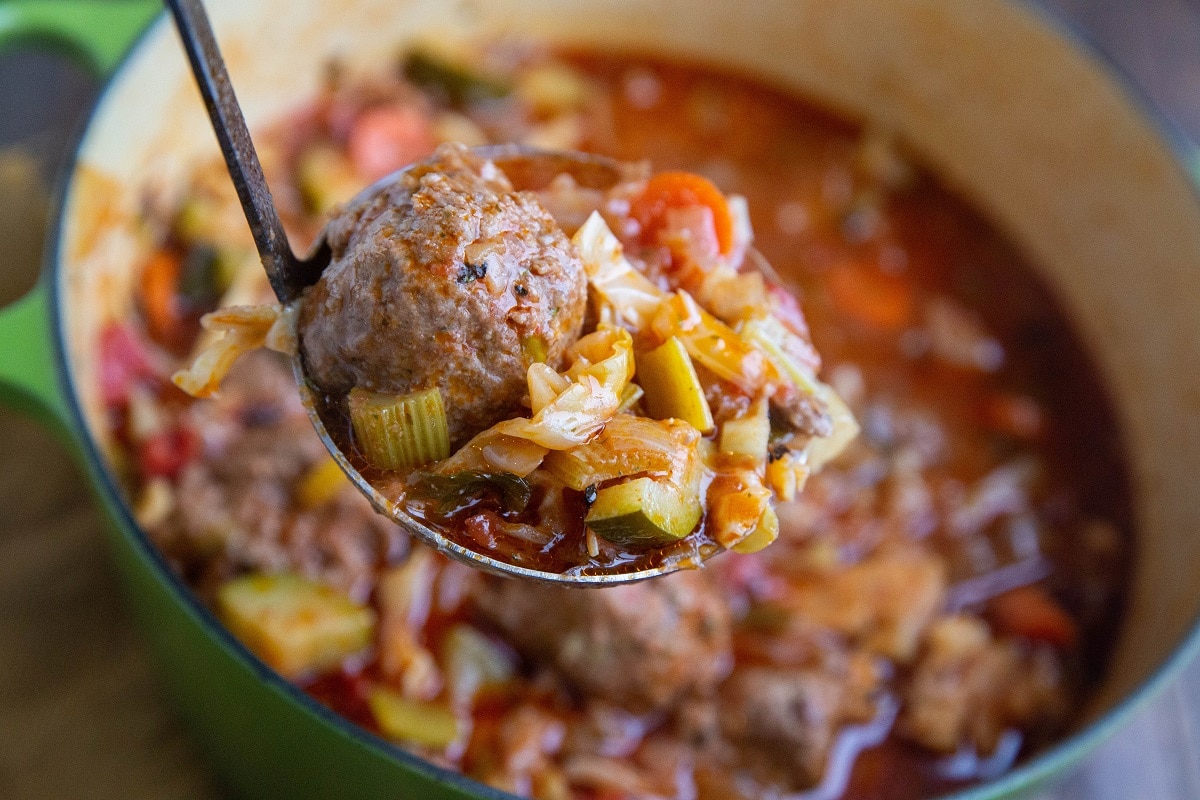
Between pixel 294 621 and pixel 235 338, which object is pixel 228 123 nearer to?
pixel 235 338

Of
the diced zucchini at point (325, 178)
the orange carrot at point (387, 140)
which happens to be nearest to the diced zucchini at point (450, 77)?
the orange carrot at point (387, 140)

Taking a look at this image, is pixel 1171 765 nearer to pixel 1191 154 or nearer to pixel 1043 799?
pixel 1043 799

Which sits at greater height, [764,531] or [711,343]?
[711,343]

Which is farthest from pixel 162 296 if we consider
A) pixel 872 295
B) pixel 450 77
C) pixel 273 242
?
pixel 872 295

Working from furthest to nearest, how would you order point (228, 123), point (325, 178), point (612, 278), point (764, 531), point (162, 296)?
point (325, 178) → point (162, 296) → point (612, 278) → point (764, 531) → point (228, 123)

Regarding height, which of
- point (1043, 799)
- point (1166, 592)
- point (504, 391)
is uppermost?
point (504, 391)

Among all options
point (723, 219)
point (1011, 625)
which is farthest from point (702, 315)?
point (1011, 625)
